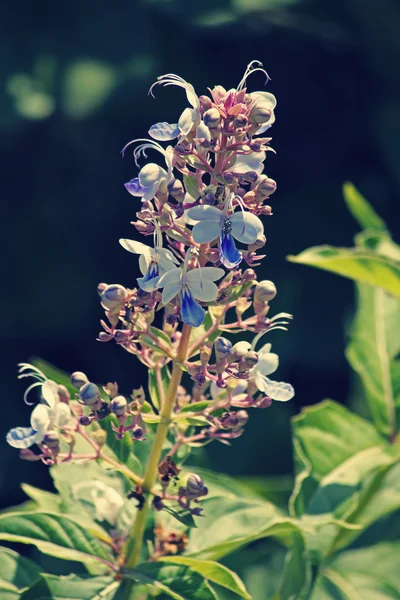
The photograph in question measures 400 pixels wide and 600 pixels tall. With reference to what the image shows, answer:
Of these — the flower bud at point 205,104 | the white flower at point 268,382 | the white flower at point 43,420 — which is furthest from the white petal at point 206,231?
the white flower at point 43,420

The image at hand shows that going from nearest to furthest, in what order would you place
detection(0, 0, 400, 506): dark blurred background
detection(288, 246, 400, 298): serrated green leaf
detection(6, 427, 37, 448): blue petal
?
detection(6, 427, 37, 448): blue petal, detection(288, 246, 400, 298): serrated green leaf, detection(0, 0, 400, 506): dark blurred background

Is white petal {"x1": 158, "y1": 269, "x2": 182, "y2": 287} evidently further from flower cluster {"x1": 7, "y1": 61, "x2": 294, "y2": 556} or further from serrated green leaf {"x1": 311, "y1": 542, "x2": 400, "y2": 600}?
serrated green leaf {"x1": 311, "y1": 542, "x2": 400, "y2": 600}

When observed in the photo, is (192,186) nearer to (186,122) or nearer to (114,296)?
(186,122)

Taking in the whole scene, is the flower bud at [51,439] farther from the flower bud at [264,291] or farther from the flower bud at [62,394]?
the flower bud at [264,291]

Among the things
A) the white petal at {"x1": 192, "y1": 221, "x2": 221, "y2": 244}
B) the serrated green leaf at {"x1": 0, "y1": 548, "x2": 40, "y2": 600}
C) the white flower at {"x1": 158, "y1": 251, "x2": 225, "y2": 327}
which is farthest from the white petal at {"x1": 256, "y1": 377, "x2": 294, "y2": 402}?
the serrated green leaf at {"x1": 0, "y1": 548, "x2": 40, "y2": 600}

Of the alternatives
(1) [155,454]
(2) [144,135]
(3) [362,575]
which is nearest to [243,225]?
(1) [155,454]

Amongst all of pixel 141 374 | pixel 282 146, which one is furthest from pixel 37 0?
pixel 141 374
